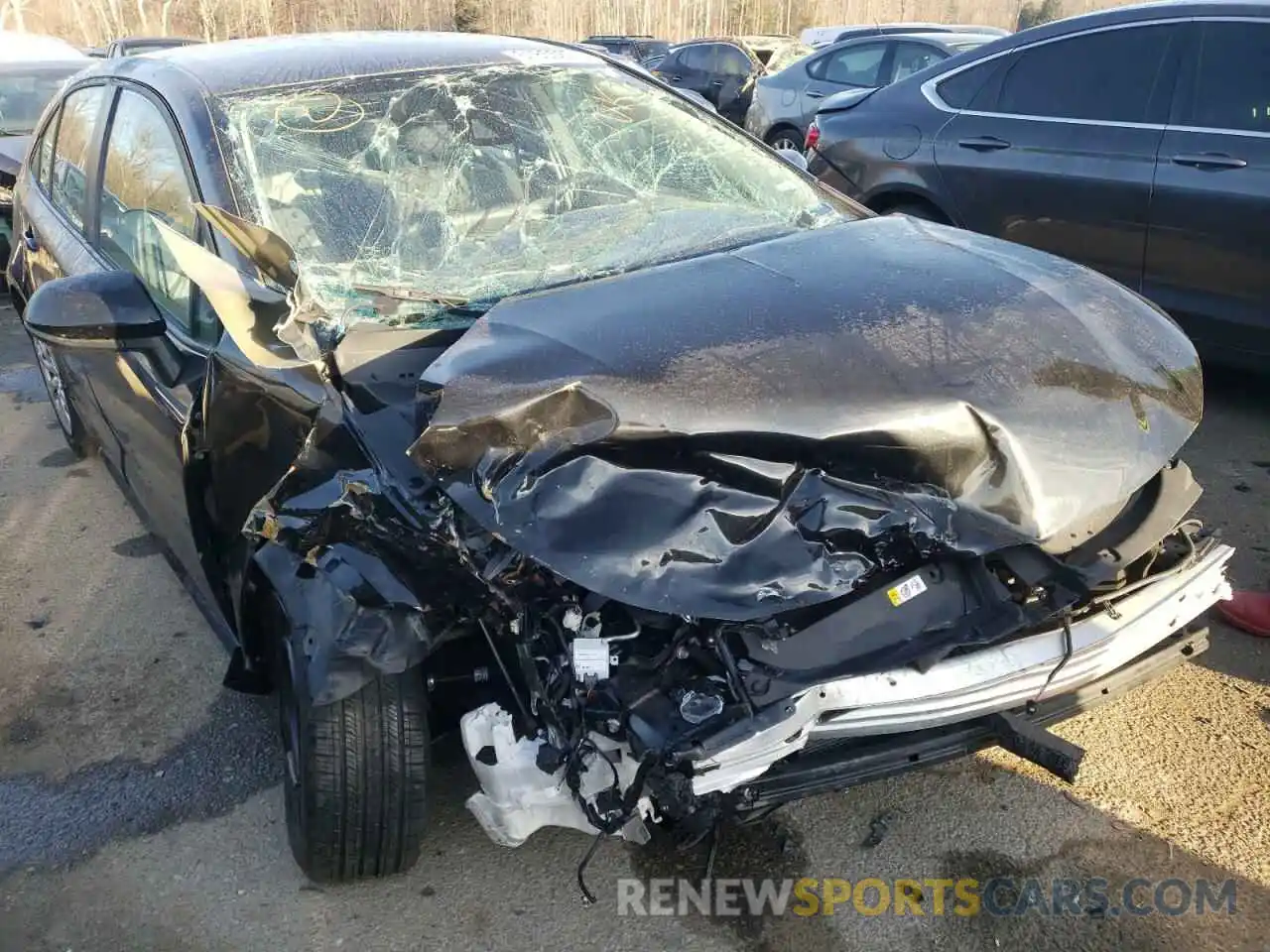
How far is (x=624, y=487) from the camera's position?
1.84 meters

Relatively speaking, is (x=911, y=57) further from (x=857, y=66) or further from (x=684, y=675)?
(x=684, y=675)

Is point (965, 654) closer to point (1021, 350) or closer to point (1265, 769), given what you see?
point (1021, 350)

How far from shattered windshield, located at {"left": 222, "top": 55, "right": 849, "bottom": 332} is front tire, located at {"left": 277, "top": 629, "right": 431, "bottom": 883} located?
80 cm

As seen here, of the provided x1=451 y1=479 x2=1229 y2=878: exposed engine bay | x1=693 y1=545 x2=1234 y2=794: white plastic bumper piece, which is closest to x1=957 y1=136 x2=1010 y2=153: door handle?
x1=693 y1=545 x2=1234 y2=794: white plastic bumper piece

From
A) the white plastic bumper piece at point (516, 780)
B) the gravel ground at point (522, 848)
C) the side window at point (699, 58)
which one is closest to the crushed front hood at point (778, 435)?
the white plastic bumper piece at point (516, 780)

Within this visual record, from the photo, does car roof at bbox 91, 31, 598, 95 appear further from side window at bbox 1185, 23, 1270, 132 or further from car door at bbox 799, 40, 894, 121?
car door at bbox 799, 40, 894, 121

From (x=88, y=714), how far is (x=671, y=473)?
210 cm

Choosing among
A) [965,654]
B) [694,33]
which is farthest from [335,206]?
[694,33]

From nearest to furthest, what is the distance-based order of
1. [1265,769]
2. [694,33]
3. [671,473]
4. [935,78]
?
[671,473] < [1265,769] < [935,78] < [694,33]

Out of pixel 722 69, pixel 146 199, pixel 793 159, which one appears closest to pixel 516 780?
pixel 146 199

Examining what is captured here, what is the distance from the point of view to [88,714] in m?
2.96

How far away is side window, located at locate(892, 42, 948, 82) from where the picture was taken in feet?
31.6

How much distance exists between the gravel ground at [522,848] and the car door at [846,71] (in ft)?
26.3

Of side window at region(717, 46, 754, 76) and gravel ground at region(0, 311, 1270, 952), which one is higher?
side window at region(717, 46, 754, 76)
